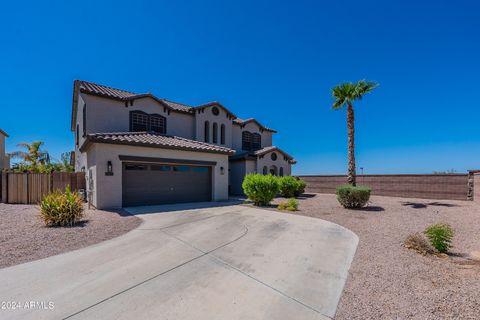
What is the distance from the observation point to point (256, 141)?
25891mm

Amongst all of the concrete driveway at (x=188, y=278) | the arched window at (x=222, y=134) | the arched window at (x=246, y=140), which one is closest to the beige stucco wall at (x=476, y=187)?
A: the concrete driveway at (x=188, y=278)

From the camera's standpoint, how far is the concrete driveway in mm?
3268

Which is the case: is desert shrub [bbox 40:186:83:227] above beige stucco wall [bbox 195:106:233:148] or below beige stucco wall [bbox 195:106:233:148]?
below

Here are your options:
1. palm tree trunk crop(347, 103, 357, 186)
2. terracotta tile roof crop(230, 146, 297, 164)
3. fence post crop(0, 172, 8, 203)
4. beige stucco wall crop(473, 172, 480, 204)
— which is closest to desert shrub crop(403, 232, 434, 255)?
palm tree trunk crop(347, 103, 357, 186)

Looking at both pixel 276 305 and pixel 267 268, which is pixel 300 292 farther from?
pixel 267 268

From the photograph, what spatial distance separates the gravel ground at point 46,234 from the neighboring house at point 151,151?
2.93 metres

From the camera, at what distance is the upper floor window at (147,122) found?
16.5 m

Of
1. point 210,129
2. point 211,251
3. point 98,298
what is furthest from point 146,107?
point 98,298

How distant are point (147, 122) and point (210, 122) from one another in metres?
5.77

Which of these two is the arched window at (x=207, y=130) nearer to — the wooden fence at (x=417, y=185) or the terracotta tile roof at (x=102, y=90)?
the terracotta tile roof at (x=102, y=90)

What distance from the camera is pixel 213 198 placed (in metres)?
15.4

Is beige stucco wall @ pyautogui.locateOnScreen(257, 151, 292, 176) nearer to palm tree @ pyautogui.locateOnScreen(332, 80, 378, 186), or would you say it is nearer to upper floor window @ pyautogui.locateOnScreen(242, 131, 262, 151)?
upper floor window @ pyautogui.locateOnScreen(242, 131, 262, 151)

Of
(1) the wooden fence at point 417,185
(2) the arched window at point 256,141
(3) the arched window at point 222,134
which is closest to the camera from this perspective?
(1) the wooden fence at point 417,185

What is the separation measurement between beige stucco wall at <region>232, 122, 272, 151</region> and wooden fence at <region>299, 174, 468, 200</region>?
8.44 m
